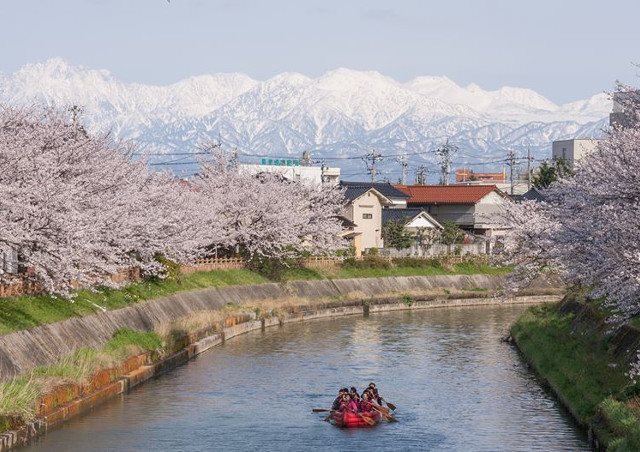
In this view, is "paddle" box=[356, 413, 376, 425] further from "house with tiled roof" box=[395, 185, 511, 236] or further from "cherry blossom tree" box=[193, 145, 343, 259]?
"house with tiled roof" box=[395, 185, 511, 236]

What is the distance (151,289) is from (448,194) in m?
69.9

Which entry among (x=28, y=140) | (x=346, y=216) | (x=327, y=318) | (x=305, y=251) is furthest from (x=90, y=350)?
(x=346, y=216)

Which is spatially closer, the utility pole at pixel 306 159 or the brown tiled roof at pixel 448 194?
the brown tiled roof at pixel 448 194

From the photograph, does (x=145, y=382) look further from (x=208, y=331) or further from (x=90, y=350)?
(x=208, y=331)

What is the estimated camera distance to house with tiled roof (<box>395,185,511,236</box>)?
4916 inches

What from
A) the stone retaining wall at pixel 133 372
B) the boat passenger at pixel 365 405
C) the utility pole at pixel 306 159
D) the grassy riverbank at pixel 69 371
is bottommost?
the boat passenger at pixel 365 405

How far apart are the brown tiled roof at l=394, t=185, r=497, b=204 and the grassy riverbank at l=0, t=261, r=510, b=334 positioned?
2100 cm

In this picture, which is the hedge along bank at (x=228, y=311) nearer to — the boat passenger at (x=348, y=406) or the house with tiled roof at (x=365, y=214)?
the boat passenger at (x=348, y=406)

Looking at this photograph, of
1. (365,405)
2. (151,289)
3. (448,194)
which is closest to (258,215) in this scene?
(151,289)

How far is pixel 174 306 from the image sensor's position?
205ft

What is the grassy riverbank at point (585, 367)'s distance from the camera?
3131 cm

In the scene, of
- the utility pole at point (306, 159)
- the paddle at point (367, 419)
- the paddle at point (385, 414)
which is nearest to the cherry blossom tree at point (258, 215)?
the paddle at point (385, 414)

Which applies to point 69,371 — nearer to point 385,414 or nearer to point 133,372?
point 133,372

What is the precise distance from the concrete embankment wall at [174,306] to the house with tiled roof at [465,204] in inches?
892
